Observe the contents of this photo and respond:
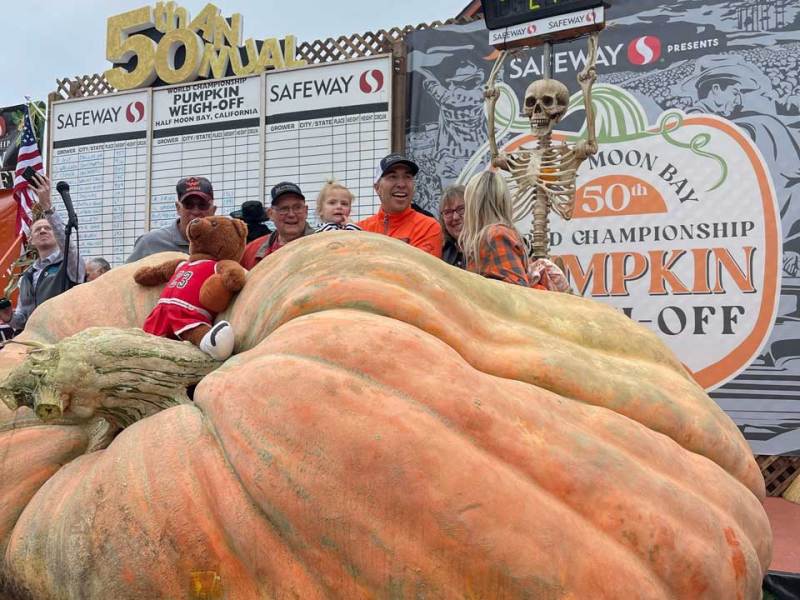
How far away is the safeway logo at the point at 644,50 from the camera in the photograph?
634cm

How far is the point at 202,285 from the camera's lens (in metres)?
2.02

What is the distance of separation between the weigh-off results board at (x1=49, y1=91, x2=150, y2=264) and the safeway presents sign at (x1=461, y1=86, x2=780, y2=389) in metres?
5.11

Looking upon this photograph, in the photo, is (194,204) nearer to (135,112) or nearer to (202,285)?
(202,285)

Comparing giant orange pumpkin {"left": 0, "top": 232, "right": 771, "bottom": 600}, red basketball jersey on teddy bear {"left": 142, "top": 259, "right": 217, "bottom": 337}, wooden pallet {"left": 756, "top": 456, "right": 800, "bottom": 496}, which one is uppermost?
red basketball jersey on teddy bear {"left": 142, "top": 259, "right": 217, "bottom": 337}

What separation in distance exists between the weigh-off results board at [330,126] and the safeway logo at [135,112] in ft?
5.74

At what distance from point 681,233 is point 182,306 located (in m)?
5.18

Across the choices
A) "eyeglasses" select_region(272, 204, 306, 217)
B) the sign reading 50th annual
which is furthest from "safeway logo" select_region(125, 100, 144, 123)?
"eyeglasses" select_region(272, 204, 306, 217)

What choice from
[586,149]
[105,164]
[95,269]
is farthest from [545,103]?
[105,164]

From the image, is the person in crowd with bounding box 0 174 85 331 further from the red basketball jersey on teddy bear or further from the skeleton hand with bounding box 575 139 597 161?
the skeleton hand with bounding box 575 139 597 161

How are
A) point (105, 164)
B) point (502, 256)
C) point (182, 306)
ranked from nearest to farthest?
1. point (182, 306)
2. point (502, 256)
3. point (105, 164)

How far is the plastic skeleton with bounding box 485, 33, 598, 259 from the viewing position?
5414 millimetres

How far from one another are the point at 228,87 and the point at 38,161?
2.43 metres

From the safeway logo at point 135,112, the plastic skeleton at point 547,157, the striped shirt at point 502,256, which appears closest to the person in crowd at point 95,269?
the safeway logo at point 135,112

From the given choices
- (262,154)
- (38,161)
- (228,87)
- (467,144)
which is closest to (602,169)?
(467,144)
